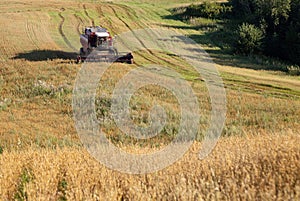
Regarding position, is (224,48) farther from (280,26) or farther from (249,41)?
(280,26)

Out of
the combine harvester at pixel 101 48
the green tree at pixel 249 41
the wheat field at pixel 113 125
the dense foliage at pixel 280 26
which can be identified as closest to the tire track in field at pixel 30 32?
the wheat field at pixel 113 125

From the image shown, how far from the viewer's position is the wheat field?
19.1 feet

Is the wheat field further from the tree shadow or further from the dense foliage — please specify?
the dense foliage

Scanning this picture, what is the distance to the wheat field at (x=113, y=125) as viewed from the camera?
5836 mm

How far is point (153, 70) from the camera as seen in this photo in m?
24.0

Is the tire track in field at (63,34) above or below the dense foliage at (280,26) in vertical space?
below

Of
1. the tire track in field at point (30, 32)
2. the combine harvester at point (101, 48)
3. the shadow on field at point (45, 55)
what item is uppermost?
the combine harvester at point (101, 48)

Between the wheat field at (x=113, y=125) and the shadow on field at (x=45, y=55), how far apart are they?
0.23 ft

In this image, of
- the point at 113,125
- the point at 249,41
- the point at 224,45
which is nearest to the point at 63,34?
the point at 224,45

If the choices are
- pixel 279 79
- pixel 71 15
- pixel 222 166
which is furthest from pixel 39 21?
pixel 222 166

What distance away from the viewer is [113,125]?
1565cm

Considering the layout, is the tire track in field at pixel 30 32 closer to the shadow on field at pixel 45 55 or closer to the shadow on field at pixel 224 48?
the shadow on field at pixel 45 55

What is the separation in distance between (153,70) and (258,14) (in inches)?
701

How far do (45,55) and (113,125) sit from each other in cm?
1402
